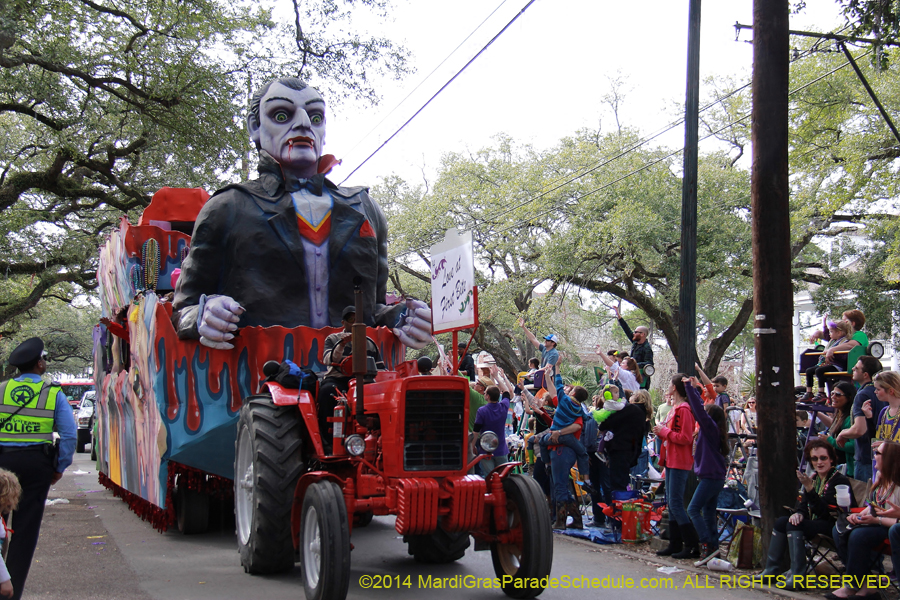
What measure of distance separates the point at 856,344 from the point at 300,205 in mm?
6082

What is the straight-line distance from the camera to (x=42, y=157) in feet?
71.3

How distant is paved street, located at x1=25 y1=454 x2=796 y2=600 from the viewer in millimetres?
6273

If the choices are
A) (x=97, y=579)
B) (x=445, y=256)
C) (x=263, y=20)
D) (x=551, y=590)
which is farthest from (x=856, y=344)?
(x=263, y=20)

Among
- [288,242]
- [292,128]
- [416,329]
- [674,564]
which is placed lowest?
[674,564]

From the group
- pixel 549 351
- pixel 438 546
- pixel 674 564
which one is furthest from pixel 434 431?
pixel 549 351

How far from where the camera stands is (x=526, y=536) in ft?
18.3

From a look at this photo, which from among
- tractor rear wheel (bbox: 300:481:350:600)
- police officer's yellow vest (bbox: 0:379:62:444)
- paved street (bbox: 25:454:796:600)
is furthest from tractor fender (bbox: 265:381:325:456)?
police officer's yellow vest (bbox: 0:379:62:444)

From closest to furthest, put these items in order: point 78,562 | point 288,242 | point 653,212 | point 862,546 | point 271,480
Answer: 1. point 862,546
2. point 271,480
3. point 78,562
4. point 288,242
5. point 653,212

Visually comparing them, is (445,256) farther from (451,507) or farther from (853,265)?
(853,265)

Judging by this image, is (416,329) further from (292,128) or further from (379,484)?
(379,484)

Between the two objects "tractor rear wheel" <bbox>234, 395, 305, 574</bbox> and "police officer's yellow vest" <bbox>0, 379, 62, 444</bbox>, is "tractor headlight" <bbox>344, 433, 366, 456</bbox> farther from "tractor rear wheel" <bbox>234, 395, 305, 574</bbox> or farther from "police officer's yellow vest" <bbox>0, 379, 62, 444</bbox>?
"police officer's yellow vest" <bbox>0, 379, 62, 444</bbox>

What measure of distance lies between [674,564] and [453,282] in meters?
3.82

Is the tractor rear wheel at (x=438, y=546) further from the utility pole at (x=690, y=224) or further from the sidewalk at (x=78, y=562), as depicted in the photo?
the utility pole at (x=690, y=224)

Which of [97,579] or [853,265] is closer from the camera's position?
[97,579]
